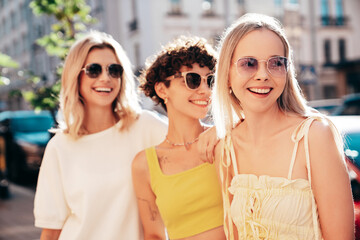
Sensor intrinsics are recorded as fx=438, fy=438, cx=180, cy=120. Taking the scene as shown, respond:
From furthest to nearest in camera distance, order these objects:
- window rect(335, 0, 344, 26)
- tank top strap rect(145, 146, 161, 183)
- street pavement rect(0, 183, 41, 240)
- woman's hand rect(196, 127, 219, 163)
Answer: window rect(335, 0, 344, 26), street pavement rect(0, 183, 41, 240), tank top strap rect(145, 146, 161, 183), woman's hand rect(196, 127, 219, 163)

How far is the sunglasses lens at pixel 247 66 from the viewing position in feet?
6.31

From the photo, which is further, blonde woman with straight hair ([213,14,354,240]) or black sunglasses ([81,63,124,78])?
black sunglasses ([81,63,124,78])

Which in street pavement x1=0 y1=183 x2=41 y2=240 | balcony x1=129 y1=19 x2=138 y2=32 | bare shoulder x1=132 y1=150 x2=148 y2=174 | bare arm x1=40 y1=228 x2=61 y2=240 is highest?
balcony x1=129 y1=19 x2=138 y2=32

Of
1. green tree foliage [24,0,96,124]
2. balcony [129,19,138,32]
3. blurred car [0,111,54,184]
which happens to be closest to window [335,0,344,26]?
balcony [129,19,138,32]

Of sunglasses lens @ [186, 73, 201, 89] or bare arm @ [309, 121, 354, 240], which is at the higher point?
sunglasses lens @ [186, 73, 201, 89]

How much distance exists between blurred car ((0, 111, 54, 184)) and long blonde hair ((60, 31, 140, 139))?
7.88 metres

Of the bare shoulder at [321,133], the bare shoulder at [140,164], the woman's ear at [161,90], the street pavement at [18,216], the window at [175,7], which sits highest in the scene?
the window at [175,7]

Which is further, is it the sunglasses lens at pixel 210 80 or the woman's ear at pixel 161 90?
the woman's ear at pixel 161 90

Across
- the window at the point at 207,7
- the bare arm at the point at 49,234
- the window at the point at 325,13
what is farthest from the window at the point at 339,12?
the bare arm at the point at 49,234

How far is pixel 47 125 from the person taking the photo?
12.5m

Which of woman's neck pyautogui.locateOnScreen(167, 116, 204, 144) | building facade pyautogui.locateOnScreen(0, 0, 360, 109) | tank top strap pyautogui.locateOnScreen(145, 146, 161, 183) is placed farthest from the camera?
building facade pyautogui.locateOnScreen(0, 0, 360, 109)

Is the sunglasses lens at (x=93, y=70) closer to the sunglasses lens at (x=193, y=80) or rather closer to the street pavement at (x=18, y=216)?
the sunglasses lens at (x=193, y=80)

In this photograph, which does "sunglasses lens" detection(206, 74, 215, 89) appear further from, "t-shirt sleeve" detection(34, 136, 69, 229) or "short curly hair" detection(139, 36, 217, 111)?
"t-shirt sleeve" detection(34, 136, 69, 229)

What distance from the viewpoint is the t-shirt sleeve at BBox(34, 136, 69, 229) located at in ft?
9.27
